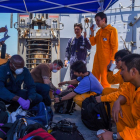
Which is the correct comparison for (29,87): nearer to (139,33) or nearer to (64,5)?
(64,5)

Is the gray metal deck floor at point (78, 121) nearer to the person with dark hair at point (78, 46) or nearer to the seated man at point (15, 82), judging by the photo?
the seated man at point (15, 82)

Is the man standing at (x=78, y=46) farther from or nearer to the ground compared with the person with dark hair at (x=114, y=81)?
farther from the ground

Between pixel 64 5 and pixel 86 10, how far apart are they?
72cm

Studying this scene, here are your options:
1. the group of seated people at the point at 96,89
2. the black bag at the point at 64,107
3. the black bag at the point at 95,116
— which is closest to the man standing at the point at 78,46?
the group of seated people at the point at 96,89

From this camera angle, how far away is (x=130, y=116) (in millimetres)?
1706

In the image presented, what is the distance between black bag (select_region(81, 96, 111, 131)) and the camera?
213 cm

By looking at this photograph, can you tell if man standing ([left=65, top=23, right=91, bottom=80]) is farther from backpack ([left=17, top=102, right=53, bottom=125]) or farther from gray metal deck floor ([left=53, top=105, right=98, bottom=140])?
backpack ([left=17, top=102, right=53, bottom=125])

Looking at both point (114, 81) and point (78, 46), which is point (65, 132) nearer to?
point (114, 81)

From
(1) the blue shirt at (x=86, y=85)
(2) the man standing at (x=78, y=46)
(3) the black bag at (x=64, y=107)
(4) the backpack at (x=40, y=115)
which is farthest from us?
(2) the man standing at (x=78, y=46)

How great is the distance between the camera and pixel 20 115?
2027 millimetres

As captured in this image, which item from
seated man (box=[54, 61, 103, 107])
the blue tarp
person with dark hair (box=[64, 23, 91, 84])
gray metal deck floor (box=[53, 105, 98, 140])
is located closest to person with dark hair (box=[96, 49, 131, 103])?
seated man (box=[54, 61, 103, 107])

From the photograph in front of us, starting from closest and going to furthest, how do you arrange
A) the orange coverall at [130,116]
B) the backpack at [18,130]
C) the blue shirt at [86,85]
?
the orange coverall at [130,116] → the backpack at [18,130] → the blue shirt at [86,85]

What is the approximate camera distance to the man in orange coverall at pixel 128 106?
1.30 meters

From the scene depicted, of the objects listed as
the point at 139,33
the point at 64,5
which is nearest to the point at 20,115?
the point at 64,5
